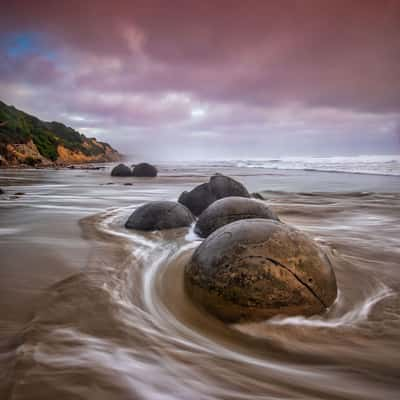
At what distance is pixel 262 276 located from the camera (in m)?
2.33

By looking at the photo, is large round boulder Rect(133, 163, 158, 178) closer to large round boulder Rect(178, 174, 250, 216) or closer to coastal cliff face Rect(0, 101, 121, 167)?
large round boulder Rect(178, 174, 250, 216)

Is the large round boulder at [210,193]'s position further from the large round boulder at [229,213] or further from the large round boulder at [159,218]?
the large round boulder at [229,213]

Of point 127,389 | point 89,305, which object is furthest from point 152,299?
point 127,389

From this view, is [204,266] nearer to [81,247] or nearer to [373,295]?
[373,295]

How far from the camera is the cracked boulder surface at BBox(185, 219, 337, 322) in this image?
2299mm

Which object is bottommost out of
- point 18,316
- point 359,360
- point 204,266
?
point 359,360

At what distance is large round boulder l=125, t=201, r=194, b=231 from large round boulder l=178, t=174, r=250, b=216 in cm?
138

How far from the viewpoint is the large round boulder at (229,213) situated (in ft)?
14.6

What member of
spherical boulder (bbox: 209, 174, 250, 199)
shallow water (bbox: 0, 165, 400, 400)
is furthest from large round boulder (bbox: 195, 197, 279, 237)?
spherical boulder (bbox: 209, 174, 250, 199)

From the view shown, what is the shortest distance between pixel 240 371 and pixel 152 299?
1.20 meters

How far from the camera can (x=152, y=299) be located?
268 cm

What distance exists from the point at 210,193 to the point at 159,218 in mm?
2049

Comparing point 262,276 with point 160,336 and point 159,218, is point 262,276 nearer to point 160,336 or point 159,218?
Result: point 160,336

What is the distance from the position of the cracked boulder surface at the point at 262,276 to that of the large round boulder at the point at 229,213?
178 cm
